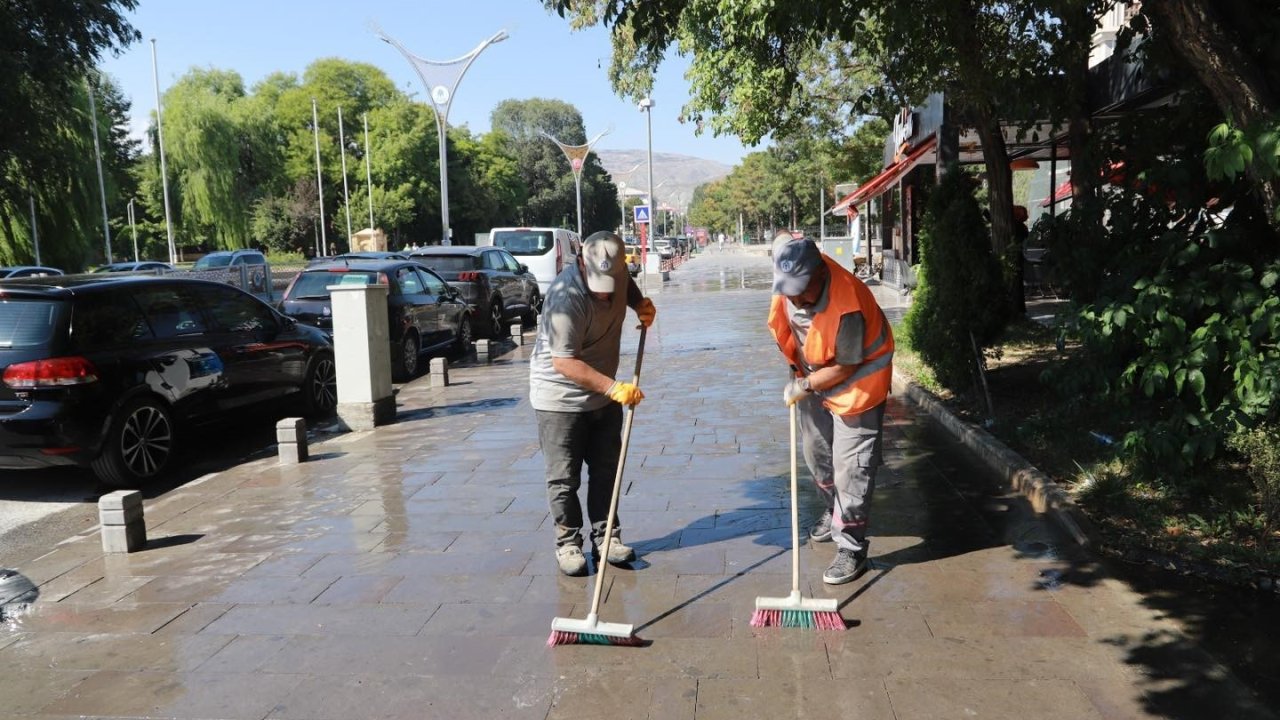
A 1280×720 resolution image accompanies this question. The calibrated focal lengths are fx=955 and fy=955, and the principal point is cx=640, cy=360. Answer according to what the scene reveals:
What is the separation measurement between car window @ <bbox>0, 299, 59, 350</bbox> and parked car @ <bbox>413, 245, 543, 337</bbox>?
8.50 m

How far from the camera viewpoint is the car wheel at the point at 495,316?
54.9 feet

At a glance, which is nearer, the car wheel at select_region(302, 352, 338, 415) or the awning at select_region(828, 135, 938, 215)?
the car wheel at select_region(302, 352, 338, 415)

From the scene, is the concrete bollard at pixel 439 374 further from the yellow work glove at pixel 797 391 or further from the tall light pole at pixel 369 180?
the tall light pole at pixel 369 180

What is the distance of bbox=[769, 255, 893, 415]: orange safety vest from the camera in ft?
14.3

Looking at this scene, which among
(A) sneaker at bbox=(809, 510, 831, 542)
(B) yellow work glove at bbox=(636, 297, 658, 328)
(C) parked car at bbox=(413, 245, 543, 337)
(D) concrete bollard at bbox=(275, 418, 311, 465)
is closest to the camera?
(B) yellow work glove at bbox=(636, 297, 658, 328)

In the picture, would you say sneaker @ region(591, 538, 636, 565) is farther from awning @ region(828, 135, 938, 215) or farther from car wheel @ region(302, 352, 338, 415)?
awning @ region(828, 135, 938, 215)

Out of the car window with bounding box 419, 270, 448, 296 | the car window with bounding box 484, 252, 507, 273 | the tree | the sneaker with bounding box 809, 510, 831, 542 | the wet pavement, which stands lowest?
the wet pavement

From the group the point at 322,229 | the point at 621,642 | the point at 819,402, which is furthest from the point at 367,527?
the point at 322,229

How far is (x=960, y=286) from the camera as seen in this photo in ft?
27.3

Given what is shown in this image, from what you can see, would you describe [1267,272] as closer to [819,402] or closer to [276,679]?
[819,402]

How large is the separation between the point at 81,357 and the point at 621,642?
492 centimetres

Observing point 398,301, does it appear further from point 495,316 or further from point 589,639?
point 589,639

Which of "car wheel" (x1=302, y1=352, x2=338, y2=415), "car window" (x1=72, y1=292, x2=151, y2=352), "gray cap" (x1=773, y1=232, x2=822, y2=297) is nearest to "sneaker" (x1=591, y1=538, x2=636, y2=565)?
"gray cap" (x1=773, y1=232, x2=822, y2=297)

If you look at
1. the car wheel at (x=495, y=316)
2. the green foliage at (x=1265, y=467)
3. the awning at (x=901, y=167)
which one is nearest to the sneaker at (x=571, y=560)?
the green foliage at (x=1265, y=467)
